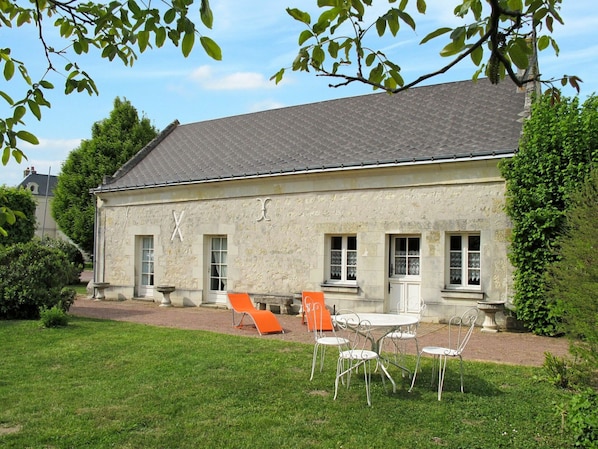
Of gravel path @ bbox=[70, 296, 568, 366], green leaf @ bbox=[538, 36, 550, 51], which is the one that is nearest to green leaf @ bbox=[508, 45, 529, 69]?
green leaf @ bbox=[538, 36, 550, 51]

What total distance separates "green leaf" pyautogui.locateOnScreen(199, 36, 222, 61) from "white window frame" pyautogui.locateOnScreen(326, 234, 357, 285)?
1082cm

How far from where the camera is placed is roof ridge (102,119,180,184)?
57.8ft

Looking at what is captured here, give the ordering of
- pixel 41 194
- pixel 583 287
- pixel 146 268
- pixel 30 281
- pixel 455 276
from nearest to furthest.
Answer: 1. pixel 583 287
2. pixel 30 281
3. pixel 455 276
4. pixel 146 268
5. pixel 41 194

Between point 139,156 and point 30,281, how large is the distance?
8.16 m

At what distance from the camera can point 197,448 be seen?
4445mm

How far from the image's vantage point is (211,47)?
2.16 metres

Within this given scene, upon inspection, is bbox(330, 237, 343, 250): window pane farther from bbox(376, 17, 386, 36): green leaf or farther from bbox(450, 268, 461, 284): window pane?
bbox(376, 17, 386, 36): green leaf

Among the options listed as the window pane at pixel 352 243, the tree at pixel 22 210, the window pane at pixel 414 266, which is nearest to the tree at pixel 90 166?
the tree at pixel 22 210

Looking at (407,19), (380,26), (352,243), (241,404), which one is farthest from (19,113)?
(352,243)

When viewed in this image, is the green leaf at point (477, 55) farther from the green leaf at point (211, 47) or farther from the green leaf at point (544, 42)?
the green leaf at point (211, 47)

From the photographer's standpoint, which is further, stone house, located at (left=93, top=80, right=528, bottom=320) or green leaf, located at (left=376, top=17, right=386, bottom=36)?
stone house, located at (left=93, top=80, right=528, bottom=320)

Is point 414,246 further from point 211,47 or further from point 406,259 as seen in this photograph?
point 211,47

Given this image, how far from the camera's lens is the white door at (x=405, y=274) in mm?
12102

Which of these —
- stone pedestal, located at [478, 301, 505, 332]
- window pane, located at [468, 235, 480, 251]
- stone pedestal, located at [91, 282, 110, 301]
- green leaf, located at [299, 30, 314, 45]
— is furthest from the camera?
stone pedestal, located at [91, 282, 110, 301]
